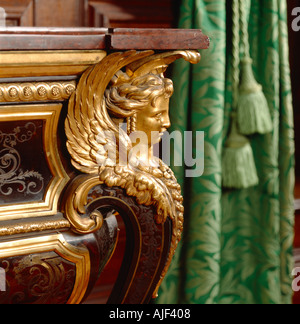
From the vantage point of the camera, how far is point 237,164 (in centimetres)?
131

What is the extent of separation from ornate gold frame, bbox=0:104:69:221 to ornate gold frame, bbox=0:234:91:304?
3 centimetres

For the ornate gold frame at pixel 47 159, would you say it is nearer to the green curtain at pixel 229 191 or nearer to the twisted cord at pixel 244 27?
the green curtain at pixel 229 191

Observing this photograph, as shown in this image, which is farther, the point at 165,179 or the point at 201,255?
the point at 201,255

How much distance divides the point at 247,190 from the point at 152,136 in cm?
78

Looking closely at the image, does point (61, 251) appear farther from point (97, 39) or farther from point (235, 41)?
point (235, 41)

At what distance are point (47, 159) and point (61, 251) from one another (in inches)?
4.2

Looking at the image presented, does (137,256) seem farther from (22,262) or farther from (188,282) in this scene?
(188,282)

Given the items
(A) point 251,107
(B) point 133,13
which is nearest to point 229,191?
(A) point 251,107

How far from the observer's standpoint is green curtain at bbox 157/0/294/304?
1.26m

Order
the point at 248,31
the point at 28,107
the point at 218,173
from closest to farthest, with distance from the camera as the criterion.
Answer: the point at 28,107, the point at 218,173, the point at 248,31

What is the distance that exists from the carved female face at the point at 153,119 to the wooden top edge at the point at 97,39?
2.8 inches

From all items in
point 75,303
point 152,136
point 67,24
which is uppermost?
point 67,24

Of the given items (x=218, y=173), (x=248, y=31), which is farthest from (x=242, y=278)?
(x=248, y=31)

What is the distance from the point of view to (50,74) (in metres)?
0.59
